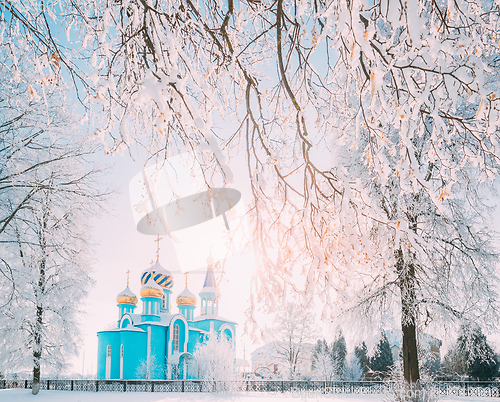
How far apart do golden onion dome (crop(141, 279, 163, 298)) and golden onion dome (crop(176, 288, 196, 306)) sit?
3971 millimetres

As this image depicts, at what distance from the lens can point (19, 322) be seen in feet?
48.6

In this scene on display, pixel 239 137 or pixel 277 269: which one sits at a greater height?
pixel 239 137

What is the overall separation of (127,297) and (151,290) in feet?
9.84

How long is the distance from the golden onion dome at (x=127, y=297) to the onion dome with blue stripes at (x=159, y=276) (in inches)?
72.8

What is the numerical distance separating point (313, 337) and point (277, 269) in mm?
26280

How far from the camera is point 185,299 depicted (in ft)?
113

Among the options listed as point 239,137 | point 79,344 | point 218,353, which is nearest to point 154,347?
point 218,353

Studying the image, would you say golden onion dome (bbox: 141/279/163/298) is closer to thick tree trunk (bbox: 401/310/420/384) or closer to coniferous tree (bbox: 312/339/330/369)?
coniferous tree (bbox: 312/339/330/369)

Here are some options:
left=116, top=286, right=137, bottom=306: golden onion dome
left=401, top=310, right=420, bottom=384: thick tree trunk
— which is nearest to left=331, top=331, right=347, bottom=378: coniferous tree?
left=116, top=286, right=137, bottom=306: golden onion dome

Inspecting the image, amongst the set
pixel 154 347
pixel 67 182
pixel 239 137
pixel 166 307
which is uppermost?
pixel 67 182

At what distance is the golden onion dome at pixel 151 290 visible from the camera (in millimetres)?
29969

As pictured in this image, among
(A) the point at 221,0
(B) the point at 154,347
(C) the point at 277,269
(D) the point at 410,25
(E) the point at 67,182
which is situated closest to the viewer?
(D) the point at 410,25

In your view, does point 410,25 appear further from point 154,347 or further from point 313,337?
point 154,347

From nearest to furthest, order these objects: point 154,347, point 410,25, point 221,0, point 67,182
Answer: point 410,25 → point 221,0 → point 67,182 → point 154,347
